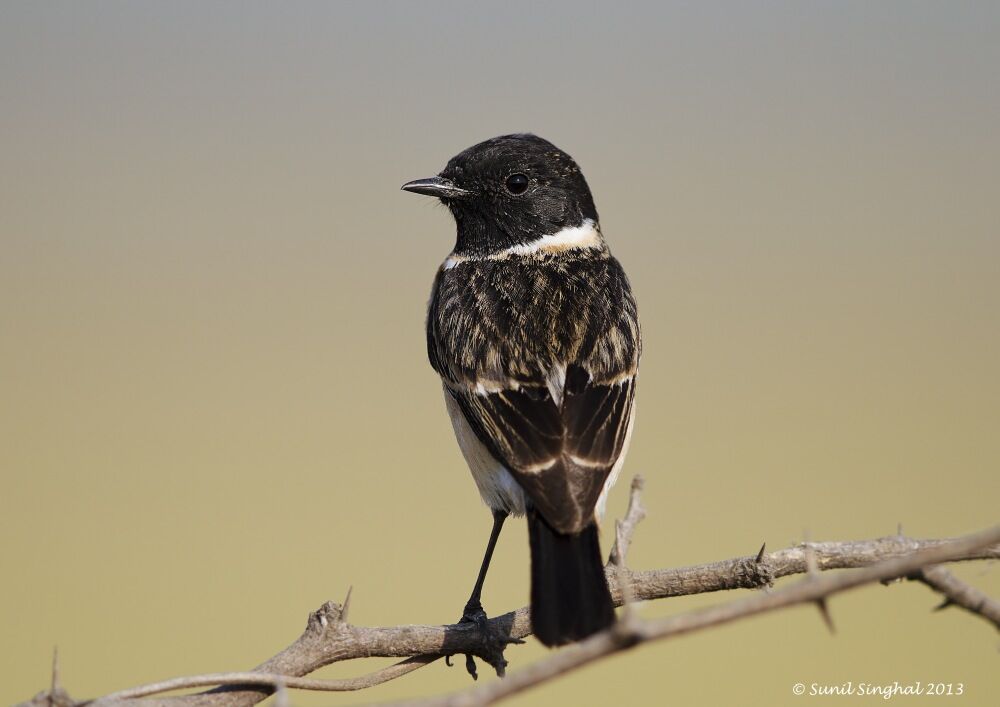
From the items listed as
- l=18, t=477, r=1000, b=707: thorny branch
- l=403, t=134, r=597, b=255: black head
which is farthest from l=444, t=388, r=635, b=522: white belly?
l=403, t=134, r=597, b=255: black head

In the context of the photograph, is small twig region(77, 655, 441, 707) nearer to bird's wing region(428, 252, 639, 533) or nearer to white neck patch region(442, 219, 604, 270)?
bird's wing region(428, 252, 639, 533)

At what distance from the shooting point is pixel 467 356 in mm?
4211

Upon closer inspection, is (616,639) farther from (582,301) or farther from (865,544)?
(582,301)

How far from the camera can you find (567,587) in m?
3.00

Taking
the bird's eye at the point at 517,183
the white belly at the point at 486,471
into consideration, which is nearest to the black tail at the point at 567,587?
the white belly at the point at 486,471

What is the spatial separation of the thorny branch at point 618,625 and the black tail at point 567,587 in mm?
112

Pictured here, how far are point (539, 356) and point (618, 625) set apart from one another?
2610 mm

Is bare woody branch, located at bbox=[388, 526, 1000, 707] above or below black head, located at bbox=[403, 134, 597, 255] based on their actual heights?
below

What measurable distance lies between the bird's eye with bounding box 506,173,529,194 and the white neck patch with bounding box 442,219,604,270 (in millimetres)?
261

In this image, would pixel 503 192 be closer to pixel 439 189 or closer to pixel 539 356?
pixel 439 189

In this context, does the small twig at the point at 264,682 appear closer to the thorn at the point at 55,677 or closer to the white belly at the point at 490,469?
the thorn at the point at 55,677

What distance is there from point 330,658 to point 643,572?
3.52 feet

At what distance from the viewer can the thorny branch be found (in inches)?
58.5

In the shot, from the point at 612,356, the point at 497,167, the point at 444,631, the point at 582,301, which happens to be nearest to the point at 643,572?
the point at 444,631
